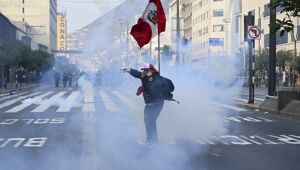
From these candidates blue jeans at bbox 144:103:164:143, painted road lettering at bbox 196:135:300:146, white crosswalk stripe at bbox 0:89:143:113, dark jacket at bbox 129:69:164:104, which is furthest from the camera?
white crosswalk stripe at bbox 0:89:143:113

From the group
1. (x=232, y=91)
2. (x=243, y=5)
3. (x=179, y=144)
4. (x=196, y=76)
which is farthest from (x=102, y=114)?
(x=243, y=5)

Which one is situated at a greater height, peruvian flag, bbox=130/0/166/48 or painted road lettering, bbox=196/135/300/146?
peruvian flag, bbox=130/0/166/48

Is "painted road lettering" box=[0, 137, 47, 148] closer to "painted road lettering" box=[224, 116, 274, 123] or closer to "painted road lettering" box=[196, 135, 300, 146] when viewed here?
"painted road lettering" box=[196, 135, 300, 146]

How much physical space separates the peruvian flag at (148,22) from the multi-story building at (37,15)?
131 ft

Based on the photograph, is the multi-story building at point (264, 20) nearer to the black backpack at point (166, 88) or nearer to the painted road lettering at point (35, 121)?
the painted road lettering at point (35, 121)

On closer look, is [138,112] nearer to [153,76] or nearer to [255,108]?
[255,108]

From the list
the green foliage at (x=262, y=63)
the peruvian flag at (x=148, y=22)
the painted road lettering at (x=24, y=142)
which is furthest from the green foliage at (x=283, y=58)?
the painted road lettering at (x=24, y=142)

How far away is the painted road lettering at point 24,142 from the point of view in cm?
1234

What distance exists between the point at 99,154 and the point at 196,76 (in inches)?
535

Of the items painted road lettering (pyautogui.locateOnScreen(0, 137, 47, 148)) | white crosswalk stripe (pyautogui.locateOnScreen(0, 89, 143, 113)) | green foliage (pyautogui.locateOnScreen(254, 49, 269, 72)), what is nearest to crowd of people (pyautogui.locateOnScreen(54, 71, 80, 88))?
white crosswalk stripe (pyautogui.locateOnScreen(0, 89, 143, 113))

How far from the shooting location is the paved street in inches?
386

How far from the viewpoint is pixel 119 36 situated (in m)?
16.2

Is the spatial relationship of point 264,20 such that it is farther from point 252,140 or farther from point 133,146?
point 133,146

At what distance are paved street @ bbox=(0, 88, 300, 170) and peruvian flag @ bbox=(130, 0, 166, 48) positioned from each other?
2572 millimetres
